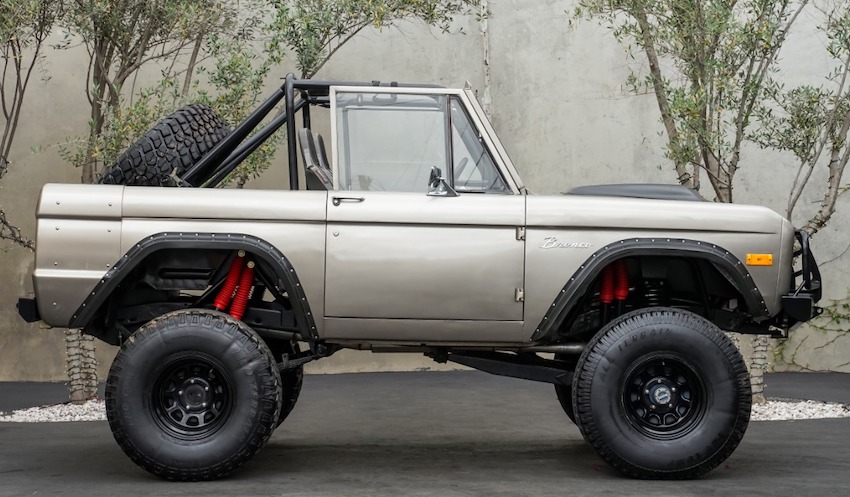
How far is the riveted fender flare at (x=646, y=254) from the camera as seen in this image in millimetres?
6141

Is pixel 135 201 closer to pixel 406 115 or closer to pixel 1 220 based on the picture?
pixel 406 115

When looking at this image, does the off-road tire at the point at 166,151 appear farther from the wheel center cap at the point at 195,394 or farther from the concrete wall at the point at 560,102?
the concrete wall at the point at 560,102

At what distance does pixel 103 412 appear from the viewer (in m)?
9.61

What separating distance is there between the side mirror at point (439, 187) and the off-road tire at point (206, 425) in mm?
1226

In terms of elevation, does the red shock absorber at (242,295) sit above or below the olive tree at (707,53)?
below

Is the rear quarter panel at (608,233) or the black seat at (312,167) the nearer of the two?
the rear quarter panel at (608,233)

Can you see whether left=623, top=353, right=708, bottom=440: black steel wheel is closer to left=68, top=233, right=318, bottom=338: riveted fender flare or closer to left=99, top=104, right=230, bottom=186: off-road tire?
left=68, top=233, right=318, bottom=338: riveted fender flare

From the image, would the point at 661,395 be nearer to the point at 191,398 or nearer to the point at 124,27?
the point at 191,398

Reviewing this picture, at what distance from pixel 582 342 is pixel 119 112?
4639 millimetres

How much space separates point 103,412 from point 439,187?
4645mm

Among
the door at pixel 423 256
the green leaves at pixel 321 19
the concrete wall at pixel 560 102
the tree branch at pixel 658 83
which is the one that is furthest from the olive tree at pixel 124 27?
the door at pixel 423 256

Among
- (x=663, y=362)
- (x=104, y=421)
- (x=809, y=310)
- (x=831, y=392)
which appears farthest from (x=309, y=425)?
(x=831, y=392)

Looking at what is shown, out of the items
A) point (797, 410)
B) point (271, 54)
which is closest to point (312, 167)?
point (271, 54)

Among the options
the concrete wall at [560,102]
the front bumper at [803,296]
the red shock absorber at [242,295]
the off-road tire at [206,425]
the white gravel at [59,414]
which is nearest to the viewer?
the off-road tire at [206,425]
